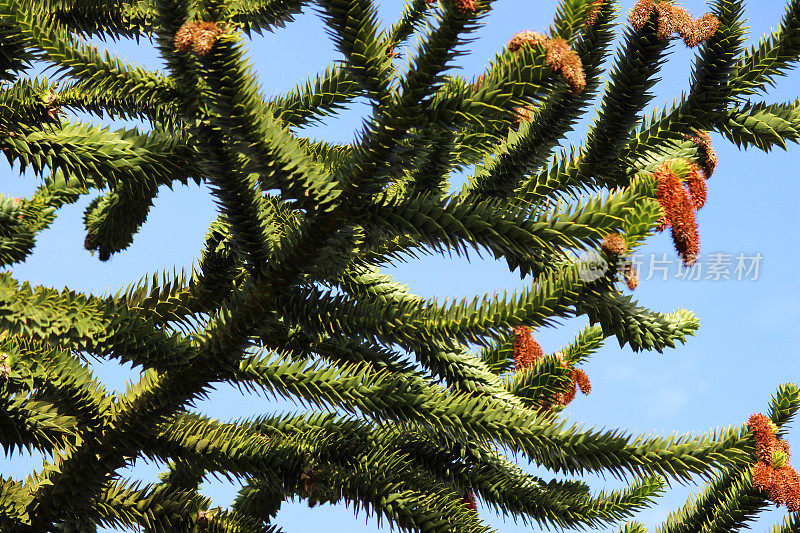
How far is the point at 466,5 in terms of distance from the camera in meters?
2.10

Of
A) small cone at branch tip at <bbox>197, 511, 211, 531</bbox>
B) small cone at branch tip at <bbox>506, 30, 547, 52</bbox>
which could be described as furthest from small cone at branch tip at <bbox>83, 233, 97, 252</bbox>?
small cone at branch tip at <bbox>506, 30, 547, 52</bbox>

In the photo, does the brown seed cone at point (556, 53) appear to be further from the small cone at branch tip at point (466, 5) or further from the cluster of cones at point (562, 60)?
the small cone at branch tip at point (466, 5)

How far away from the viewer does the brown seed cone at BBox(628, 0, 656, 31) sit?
2.89 m

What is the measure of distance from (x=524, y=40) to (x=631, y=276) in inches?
31.5

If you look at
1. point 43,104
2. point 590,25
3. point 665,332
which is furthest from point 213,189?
point 665,332

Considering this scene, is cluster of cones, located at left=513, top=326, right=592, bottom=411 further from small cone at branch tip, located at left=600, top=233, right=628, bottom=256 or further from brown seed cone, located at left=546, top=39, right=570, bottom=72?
brown seed cone, located at left=546, top=39, right=570, bottom=72

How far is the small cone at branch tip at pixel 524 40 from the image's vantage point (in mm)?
2273

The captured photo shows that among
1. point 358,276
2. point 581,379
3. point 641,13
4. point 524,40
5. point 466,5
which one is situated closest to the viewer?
point 466,5

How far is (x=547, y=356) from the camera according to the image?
4.04 metres

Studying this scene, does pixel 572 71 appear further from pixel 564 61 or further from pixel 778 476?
pixel 778 476

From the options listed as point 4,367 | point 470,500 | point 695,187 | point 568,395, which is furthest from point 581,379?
point 4,367

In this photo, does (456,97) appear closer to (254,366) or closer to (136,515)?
(254,366)

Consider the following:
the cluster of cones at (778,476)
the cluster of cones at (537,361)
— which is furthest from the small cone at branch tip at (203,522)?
the cluster of cones at (778,476)

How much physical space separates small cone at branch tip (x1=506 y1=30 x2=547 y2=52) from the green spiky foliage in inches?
2.6
